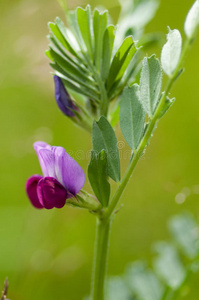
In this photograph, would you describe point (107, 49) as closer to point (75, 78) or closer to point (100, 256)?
point (75, 78)

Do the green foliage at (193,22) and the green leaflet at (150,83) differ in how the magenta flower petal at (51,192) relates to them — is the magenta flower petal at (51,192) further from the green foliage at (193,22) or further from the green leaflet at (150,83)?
the green foliage at (193,22)

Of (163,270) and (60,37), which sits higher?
(60,37)

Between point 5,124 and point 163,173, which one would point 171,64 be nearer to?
point 163,173

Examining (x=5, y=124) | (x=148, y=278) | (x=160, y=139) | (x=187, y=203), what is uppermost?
(x=5, y=124)

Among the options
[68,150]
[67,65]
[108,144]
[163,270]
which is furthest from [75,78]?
[68,150]

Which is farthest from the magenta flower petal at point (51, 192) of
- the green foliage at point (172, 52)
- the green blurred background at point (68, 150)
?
the green blurred background at point (68, 150)

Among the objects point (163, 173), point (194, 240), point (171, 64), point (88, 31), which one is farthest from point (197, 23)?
point (163, 173)
